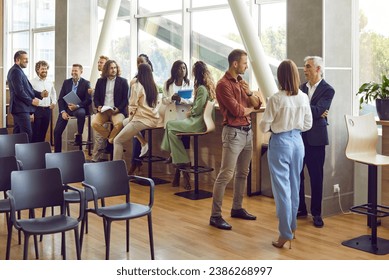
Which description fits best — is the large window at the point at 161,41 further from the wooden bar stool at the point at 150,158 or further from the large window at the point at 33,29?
the large window at the point at 33,29

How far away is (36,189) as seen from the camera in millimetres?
4258

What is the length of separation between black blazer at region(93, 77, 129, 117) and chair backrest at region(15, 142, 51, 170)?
2.45 m

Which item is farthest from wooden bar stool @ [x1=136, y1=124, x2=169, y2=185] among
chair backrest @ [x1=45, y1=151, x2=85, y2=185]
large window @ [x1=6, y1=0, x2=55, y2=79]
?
large window @ [x1=6, y1=0, x2=55, y2=79]

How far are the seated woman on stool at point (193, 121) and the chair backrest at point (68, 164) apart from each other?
204cm

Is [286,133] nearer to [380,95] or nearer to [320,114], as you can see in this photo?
A: [320,114]

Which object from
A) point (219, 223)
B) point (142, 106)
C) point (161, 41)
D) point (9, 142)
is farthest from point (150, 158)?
point (161, 41)

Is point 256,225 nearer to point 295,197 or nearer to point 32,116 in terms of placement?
point 295,197

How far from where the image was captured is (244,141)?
548 centimetres

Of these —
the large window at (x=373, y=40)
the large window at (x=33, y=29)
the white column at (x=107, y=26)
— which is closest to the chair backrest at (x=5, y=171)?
the large window at (x=373, y=40)

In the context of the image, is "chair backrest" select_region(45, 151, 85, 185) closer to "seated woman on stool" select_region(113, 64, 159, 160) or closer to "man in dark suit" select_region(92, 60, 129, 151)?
"seated woman on stool" select_region(113, 64, 159, 160)

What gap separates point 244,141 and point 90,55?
6162 millimetres

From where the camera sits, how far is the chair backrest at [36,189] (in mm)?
4184

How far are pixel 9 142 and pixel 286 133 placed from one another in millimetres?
3434

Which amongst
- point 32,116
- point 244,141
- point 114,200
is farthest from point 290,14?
point 32,116
